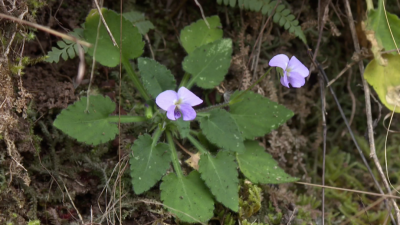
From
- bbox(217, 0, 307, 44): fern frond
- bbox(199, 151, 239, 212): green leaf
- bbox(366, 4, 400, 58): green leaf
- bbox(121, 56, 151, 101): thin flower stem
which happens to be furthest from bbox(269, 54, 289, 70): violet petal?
bbox(366, 4, 400, 58): green leaf

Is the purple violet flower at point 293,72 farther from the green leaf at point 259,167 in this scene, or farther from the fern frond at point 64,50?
the fern frond at point 64,50

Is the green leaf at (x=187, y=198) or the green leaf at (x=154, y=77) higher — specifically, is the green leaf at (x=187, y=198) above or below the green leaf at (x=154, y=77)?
below

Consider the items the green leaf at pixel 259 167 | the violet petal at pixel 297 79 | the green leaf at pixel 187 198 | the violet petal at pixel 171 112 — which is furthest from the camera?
the green leaf at pixel 259 167

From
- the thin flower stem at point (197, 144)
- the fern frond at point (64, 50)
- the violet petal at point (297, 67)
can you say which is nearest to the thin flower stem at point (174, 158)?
the thin flower stem at point (197, 144)

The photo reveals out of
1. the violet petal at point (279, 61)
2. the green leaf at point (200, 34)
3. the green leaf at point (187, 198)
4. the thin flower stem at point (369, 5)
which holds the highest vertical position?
the thin flower stem at point (369, 5)

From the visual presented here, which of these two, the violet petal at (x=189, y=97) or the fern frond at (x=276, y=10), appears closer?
the violet petal at (x=189, y=97)

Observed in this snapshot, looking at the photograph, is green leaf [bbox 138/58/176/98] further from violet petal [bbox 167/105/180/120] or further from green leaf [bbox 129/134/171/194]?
violet petal [bbox 167/105/180/120]

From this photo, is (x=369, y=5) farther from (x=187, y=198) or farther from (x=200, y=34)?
(x=187, y=198)
